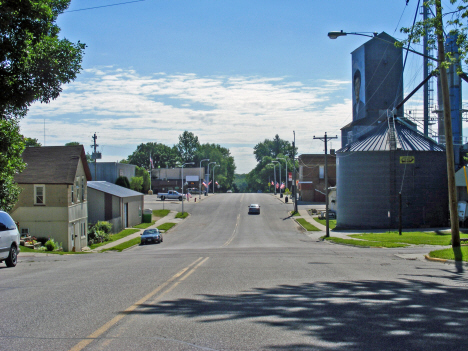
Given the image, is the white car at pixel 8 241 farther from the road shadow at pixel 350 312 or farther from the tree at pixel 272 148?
the tree at pixel 272 148

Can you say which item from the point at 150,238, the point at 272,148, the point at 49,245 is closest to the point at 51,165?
the point at 49,245

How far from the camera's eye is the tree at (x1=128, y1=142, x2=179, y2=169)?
563 ft

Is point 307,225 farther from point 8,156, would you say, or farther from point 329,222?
point 8,156

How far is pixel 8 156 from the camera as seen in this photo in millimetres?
21094

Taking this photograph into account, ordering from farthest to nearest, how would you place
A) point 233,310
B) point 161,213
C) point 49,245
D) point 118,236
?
1. point 161,213
2. point 118,236
3. point 49,245
4. point 233,310

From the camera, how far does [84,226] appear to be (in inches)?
1547

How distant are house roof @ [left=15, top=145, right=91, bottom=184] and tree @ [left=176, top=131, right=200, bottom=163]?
5943 inches

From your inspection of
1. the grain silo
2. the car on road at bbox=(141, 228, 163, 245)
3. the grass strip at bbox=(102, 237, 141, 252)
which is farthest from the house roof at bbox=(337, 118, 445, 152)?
the grass strip at bbox=(102, 237, 141, 252)

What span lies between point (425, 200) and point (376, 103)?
58.1 feet

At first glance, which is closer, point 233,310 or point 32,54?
point 233,310

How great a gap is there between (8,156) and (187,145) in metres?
168

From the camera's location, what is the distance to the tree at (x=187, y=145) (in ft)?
617

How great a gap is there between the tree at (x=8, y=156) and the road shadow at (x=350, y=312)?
14.8m

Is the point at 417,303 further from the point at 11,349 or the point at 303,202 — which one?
the point at 303,202
